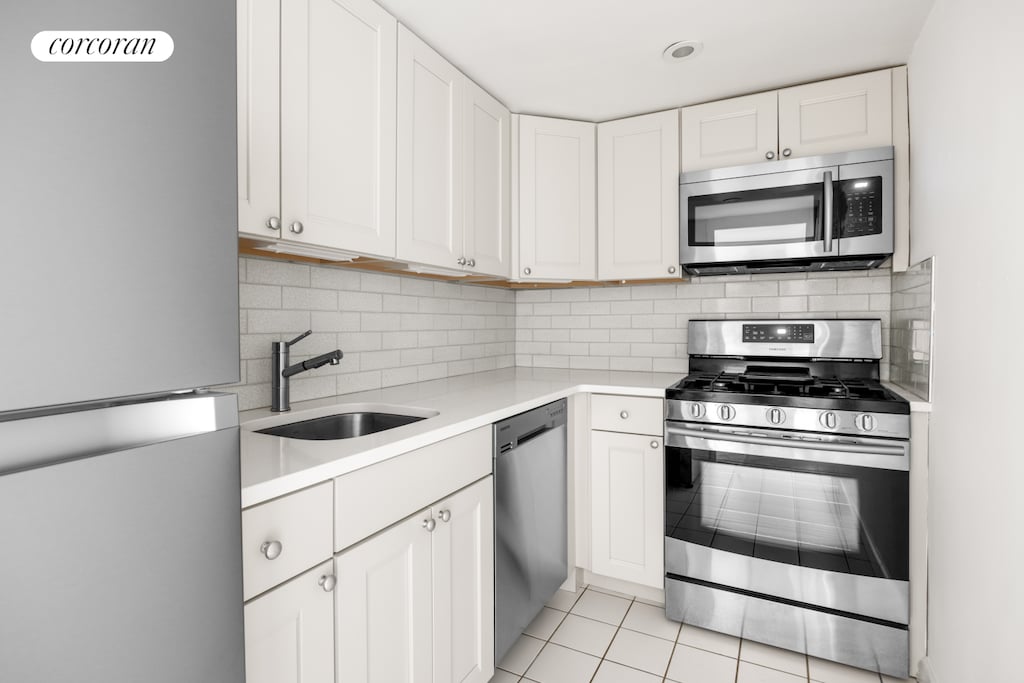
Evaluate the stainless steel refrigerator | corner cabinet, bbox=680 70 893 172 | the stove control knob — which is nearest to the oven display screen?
the stove control knob

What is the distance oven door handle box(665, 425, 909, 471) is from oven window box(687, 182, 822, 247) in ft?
2.87

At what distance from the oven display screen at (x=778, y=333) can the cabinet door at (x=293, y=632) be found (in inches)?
86.6

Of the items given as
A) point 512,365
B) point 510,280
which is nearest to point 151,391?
point 510,280

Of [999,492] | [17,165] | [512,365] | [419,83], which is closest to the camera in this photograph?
[17,165]

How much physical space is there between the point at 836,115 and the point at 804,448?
141 cm

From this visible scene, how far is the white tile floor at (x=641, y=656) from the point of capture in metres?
1.79

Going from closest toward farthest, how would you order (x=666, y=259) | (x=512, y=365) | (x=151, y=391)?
1. (x=151, y=391)
2. (x=666, y=259)
3. (x=512, y=365)

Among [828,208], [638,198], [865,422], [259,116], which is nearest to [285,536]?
[259,116]

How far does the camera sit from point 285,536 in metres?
0.96

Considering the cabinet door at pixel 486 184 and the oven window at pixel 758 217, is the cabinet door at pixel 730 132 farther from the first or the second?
the cabinet door at pixel 486 184

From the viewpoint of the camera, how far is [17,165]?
1.58 ft

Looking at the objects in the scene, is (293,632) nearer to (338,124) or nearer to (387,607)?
(387,607)

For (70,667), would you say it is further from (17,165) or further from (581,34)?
(581,34)

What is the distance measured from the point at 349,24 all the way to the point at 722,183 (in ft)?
5.45
